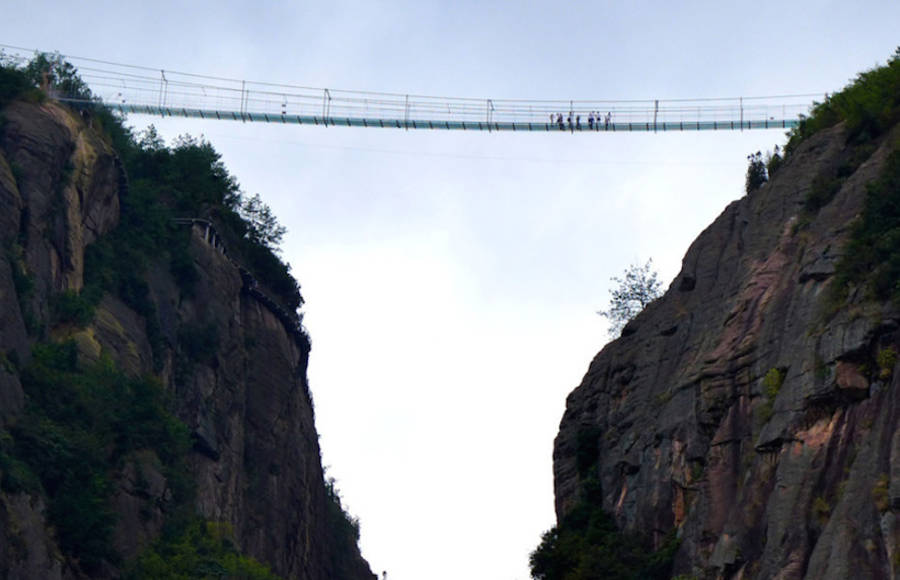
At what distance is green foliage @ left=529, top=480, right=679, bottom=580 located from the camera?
52.6 m

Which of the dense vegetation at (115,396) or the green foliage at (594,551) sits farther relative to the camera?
the dense vegetation at (115,396)

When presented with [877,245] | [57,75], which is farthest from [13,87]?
[877,245]

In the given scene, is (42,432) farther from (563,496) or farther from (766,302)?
(766,302)

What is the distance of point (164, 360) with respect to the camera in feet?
302

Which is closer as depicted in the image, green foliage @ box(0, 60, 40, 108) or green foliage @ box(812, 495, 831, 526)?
green foliage @ box(812, 495, 831, 526)

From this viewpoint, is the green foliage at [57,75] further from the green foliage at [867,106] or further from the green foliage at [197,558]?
the green foliage at [867,106]

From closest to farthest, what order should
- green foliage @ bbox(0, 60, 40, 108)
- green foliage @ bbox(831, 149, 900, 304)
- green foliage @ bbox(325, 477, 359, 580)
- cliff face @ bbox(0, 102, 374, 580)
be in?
1. green foliage @ bbox(831, 149, 900, 304)
2. cliff face @ bbox(0, 102, 374, 580)
3. green foliage @ bbox(0, 60, 40, 108)
4. green foliage @ bbox(325, 477, 359, 580)

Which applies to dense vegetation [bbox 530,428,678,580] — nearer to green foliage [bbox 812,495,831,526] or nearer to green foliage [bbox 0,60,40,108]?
green foliage [bbox 812,495,831,526]

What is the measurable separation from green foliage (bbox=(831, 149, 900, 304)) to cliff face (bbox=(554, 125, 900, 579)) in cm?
64

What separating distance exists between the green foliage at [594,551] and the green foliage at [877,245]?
11561 mm

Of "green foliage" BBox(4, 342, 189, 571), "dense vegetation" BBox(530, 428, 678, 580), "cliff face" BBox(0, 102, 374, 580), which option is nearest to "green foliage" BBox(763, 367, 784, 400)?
"dense vegetation" BBox(530, 428, 678, 580)

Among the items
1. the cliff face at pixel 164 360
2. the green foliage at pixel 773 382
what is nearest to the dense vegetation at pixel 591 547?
the green foliage at pixel 773 382

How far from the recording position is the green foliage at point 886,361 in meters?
43.1

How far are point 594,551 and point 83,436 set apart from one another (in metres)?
31.9
